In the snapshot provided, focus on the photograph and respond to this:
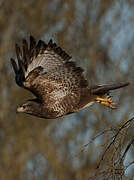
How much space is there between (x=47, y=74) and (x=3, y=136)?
11831 mm

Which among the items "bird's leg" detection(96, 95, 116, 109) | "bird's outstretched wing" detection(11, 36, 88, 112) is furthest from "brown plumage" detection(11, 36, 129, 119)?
"bird's leg" detection(96, 95, 116, 109)

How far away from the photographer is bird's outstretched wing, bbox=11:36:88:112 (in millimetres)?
5180

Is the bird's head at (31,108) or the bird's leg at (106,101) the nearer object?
the bird's head at (31,108)

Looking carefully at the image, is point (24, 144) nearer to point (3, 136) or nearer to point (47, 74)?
point (3, 136)

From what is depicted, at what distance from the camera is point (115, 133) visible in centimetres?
335

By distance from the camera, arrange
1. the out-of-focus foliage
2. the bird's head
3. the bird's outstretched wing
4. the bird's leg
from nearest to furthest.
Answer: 1. the bird's outstretched wing
2. the bird's head
3. the bird's leg
4. the out-of-focus foliage

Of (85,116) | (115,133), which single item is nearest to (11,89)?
(85,116)

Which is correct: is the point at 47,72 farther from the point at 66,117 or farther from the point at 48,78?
the point at 66,117

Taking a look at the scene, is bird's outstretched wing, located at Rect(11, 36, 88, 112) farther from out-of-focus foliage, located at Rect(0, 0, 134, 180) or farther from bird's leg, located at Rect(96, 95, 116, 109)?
out-of-focus foliage, located at Rect(0, 0, 134, 180)

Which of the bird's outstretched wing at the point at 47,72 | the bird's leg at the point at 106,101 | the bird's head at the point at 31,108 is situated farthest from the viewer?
the bird's leg at the point at 106,101

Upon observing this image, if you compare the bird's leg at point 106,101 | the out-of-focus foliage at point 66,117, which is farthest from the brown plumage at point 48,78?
the out-of-focus foliage at point 66,117

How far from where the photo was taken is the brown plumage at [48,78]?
17.0 ft

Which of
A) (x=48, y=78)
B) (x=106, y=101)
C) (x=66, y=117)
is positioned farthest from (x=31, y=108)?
(x=66, y=117)

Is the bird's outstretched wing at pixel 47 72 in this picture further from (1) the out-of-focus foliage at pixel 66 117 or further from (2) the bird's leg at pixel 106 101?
(1) the out-of-focus foliage at pixel 66 117
